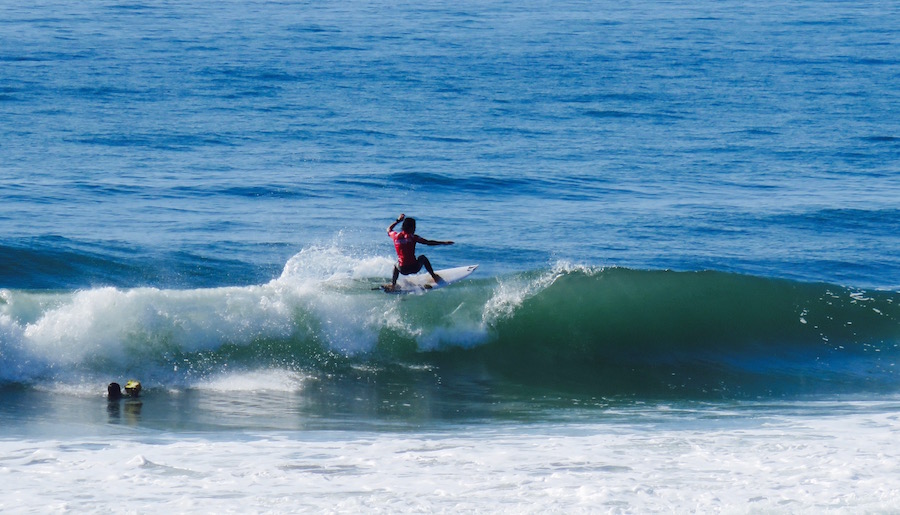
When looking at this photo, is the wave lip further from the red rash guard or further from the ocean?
the red rash guard

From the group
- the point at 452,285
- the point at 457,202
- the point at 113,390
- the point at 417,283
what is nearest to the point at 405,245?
the point at 417,283

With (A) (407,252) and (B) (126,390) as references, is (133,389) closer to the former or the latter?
(B) (126,390)

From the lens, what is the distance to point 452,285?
1805cm

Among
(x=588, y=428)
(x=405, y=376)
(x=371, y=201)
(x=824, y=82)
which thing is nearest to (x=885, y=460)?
(x=588, y=428)

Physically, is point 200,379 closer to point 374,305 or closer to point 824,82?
point 374,305

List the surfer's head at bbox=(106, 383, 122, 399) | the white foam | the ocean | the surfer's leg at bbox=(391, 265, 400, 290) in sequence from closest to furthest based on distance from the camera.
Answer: the white foam → the ocean → the surfer's head at bbox=(106, 383, 122, 399) → the surfer's leg at bbox=(391, 265, 400, 290)

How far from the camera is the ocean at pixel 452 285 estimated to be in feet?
36.6

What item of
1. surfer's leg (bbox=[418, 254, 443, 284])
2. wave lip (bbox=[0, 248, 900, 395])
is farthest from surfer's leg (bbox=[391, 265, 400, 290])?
wave lip (bbox=[0, 248, 900, 395])

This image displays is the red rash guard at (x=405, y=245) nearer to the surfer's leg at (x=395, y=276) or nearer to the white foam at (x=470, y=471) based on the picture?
the surfer's leg at (x=395, y=276)

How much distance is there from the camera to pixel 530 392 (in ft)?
50.2

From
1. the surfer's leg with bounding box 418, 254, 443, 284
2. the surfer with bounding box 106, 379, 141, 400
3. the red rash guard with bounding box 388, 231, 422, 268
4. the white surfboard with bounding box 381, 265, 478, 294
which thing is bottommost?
the surfer with bounding box 106, 379, 141, 400

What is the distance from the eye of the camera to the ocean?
1114 cm

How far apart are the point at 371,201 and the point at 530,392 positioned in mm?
11291

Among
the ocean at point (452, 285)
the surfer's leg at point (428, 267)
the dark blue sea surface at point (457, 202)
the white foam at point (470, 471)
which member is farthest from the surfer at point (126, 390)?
the surfer's leg at point (428, 267)
